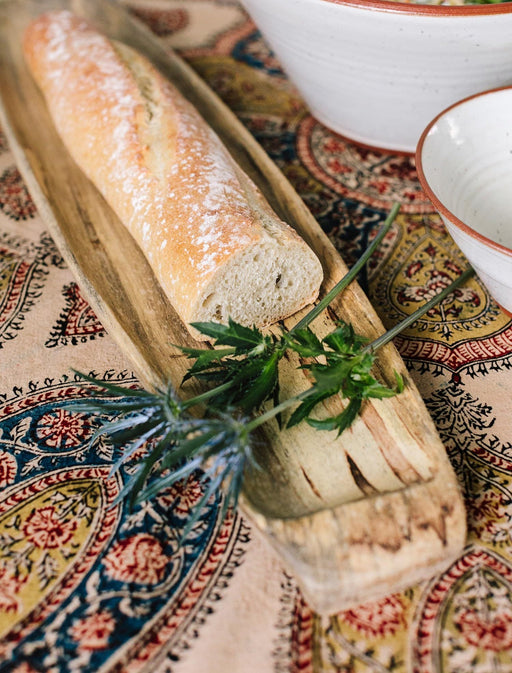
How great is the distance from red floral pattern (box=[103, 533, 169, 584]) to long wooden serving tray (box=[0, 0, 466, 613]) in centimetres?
17

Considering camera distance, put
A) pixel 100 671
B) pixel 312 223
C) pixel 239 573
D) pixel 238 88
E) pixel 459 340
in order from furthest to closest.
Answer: pixel 238 88
pixel 312 223
pixel 459 340
pixel 239 573
pixel 100 671

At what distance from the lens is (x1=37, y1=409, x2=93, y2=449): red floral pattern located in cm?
125

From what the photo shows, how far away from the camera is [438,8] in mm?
1337

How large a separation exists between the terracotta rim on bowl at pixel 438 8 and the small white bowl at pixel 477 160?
18cm

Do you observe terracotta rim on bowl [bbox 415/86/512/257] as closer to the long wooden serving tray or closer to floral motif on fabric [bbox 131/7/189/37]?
the long wooden serving tray

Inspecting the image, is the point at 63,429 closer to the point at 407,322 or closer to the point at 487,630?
the point at 407,322

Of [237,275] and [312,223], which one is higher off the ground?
[237,275]

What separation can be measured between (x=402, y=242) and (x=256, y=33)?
4.24ft

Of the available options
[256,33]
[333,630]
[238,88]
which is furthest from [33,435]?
[256,33]

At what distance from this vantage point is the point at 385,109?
166 cm

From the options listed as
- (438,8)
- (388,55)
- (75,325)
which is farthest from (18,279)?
(438,8)

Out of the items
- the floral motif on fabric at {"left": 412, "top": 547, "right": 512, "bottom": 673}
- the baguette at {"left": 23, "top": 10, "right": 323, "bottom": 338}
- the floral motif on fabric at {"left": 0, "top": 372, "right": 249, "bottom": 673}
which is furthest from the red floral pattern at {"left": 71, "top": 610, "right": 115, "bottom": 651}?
the baguette at {"left": 23, "top": 10, "right": 323, "bottom": 338}

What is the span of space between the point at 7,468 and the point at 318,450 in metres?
0.57

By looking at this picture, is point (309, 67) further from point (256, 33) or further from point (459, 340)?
point (256, 33)
